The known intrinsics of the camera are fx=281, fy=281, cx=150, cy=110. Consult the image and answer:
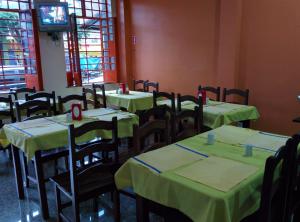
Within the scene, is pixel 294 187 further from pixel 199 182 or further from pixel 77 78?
pixel 77 78

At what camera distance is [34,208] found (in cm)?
258

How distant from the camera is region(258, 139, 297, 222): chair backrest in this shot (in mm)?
1283

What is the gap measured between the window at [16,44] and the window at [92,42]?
0.73m

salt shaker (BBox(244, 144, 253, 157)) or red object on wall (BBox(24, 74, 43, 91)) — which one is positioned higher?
red object on wall (BBox(24, 74, 43, 91))

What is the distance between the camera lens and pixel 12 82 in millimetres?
5246

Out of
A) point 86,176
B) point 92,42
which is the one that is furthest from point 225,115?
point 92,42

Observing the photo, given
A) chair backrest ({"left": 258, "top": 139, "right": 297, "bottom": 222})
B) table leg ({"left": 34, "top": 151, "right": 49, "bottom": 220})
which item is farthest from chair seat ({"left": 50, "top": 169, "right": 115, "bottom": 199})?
chair backrest ({"left": 258, "top": 139, "right": 297, "bottom": 222})

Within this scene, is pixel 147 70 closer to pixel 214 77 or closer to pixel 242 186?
pixel 214 77

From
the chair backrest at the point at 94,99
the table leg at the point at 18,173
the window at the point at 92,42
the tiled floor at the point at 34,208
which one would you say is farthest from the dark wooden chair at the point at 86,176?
the window at the point at 92,42

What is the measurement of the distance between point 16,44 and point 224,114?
13.6 feet

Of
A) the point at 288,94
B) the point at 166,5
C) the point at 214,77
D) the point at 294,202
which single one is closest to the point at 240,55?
the point at 214,77

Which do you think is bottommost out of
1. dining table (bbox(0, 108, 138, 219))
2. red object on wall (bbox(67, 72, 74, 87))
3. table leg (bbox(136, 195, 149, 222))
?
table leg (bbox(136, 195, 149, 222))

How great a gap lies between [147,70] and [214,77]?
5.60 ft

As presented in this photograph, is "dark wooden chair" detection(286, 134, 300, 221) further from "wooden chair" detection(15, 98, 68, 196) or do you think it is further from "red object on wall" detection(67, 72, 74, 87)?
"red object on wall" detection(67, 72, 74, 87)
